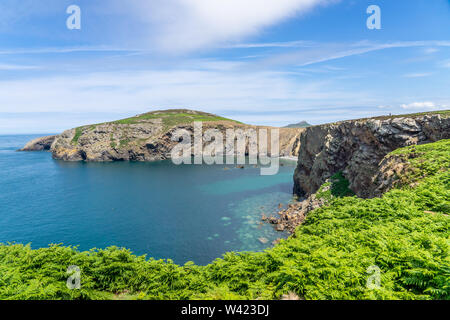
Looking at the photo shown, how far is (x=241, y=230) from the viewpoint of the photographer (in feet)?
144

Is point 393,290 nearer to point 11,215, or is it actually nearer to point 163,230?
point 163,230

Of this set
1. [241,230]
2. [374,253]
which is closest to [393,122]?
[241,230]

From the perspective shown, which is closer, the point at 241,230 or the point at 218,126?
the point at 241,230

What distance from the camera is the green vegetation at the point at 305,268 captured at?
8.48m

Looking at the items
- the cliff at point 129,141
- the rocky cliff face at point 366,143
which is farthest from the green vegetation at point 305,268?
the cliff at point 129,141

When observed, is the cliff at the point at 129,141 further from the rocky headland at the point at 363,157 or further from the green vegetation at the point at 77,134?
the rocky headland at the point at 363,157

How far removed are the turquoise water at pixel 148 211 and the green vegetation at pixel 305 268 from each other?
72.0 feet

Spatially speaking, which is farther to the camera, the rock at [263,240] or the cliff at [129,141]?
the cliff at [129,141]

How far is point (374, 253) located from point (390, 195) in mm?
11855

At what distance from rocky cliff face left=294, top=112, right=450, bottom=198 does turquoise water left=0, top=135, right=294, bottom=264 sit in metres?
15.0

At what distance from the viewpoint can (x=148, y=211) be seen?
55.1 m

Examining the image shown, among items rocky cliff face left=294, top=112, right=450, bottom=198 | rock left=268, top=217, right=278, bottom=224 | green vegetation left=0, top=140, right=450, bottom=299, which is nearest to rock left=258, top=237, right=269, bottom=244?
rock left=268, top=217, right=278, bottom=224

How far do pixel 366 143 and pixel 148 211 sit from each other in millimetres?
48981
